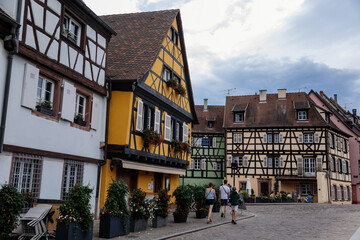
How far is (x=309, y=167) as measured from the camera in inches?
1561

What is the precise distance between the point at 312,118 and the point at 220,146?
10431 mm

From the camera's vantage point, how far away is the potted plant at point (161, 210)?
13258mm

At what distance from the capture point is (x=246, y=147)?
42.1 metres

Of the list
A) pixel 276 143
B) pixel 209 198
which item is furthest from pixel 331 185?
pixel 209 198

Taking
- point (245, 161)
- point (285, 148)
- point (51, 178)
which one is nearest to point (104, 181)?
point (51, 178)

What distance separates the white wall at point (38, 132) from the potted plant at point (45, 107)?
25 centimetres

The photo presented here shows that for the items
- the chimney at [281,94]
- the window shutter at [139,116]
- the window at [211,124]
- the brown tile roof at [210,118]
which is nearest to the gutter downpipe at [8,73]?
the window shutter at [139,116]

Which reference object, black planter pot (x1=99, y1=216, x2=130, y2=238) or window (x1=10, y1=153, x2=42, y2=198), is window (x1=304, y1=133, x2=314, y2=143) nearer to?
black planter pot (x1=99, y1=216, x2=130, y2=238)

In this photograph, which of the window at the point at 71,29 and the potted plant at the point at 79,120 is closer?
the window at the point at 71,29

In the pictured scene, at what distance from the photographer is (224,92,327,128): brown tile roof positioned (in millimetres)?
40938

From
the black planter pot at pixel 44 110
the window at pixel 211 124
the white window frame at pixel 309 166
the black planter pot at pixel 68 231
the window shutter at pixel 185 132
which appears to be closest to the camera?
the black planter pot at pixel 68 231

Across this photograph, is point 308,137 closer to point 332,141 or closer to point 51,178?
point 332,141

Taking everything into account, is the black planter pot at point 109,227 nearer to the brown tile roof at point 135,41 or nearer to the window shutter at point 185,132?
the brown tile roof at point 135,41

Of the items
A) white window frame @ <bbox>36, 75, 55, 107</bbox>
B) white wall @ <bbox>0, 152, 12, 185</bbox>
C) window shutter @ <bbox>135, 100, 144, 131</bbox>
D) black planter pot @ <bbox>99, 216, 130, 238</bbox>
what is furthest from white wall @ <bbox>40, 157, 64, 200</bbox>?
window shutter @ <bbox>135, 100, 144, 131</bbox>
